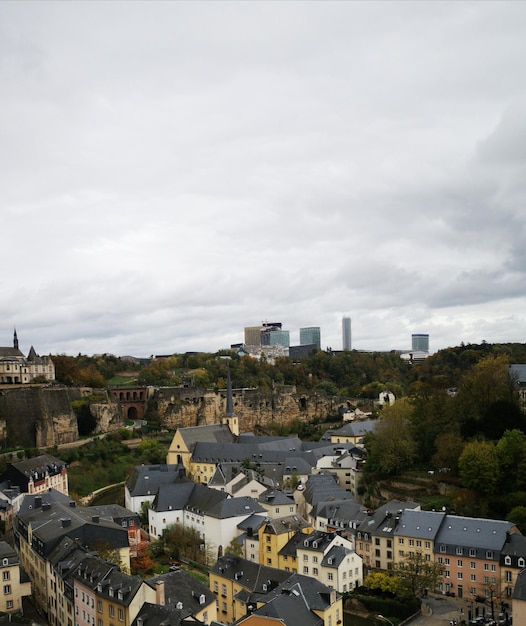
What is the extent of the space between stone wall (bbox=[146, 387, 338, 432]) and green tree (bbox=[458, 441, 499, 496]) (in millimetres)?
41843

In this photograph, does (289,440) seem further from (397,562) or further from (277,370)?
(277,370)

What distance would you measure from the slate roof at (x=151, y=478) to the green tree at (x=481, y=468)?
20.9 m

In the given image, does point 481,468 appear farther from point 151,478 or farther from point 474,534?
point 151,478

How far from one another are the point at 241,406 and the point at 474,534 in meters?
48.2

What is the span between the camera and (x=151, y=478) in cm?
4903

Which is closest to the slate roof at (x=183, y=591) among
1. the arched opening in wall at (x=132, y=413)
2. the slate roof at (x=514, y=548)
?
the slate roof at (x=514, y=548)

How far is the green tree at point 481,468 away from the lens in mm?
39438

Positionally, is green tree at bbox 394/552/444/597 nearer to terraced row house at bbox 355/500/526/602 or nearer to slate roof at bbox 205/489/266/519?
terraced row house at bbox 355/500/526/602

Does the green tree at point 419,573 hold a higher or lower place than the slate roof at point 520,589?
lower

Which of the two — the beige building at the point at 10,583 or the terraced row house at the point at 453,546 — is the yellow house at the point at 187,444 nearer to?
the terraced row house at the point at 453,546

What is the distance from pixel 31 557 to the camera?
3334 centimetres

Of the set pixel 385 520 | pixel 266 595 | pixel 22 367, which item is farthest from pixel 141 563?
pixel 22 367

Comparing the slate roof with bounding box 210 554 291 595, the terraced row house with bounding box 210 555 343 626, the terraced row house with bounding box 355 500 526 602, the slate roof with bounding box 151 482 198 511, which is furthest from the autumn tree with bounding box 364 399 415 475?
the terraced row house with bounding box 210 555 343 626

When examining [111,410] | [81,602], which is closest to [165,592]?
[81,602]
